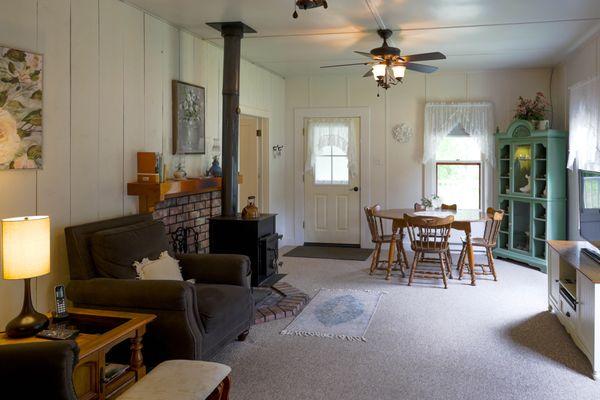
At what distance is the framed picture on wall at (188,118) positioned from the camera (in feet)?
16.1

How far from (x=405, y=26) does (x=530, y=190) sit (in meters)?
2.99

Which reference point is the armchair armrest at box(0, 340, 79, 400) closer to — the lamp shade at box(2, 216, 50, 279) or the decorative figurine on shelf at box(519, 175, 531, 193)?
the lamp shade at box(2, 216, 50, 279)

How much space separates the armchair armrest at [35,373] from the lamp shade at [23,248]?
61 centimetres

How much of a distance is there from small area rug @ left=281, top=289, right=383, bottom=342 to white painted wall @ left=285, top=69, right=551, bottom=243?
2.82 metres

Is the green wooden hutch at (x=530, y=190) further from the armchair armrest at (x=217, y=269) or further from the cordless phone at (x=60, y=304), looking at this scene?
the cordless phone at (x=60, y=304)

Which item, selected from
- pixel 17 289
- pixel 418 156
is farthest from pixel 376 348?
pixel 418 156

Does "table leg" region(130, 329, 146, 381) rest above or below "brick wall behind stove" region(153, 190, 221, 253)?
below

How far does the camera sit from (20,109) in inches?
125

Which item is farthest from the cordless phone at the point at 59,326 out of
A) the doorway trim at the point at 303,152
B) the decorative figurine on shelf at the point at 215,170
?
the doorway trim at the point at 303,152

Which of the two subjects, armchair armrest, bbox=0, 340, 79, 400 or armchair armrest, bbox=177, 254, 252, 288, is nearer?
armchair armrest, bbox=0, 340, 79, 400

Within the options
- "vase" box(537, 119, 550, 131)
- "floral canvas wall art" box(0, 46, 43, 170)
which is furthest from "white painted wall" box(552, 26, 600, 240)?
"floral canvas wall art" box(0, 46, 43, 170)

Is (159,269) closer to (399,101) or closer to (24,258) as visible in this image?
(24,258)

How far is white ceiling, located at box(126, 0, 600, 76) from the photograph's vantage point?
4355 mm

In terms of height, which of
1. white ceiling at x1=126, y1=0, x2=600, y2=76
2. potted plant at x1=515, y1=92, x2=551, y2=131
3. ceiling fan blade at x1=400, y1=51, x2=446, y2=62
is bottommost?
potted plant at x1=515, y1=92, x2=551, y2=131
